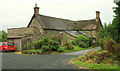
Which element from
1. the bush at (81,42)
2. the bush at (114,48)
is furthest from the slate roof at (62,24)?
the bush at (114,48)

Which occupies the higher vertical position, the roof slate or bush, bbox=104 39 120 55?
the roof slate

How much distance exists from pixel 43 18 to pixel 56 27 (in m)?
4.25

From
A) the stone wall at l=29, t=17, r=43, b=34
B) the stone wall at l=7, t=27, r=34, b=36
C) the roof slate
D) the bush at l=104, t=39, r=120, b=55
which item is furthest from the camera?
the roof slate

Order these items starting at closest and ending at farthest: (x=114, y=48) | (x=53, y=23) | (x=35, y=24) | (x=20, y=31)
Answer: (x=114, y=48) → (x=20, y=31) → (x=35, y=24) → (x=53, y=23)

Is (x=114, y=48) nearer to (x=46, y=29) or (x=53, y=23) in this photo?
(x=46, y=29)

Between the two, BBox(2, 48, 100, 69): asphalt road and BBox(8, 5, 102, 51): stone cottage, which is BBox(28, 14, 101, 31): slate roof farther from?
BBox(2, 48, 100, 69): asphalt road

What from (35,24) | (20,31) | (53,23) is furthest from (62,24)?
(20,31)

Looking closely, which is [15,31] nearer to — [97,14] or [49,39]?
[49,39]

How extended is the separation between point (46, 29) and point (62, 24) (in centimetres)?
910

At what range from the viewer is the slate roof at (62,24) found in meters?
36.3

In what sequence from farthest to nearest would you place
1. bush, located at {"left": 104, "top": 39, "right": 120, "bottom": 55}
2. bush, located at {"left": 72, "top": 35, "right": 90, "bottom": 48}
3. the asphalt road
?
1. bush, located at {"left": 72, "top": 35, "right": 90, "bottom": 48}
2. bush, located at {"left": 104, "top": 39, "right": 120, "bottom": 55}
3. the asphalt road

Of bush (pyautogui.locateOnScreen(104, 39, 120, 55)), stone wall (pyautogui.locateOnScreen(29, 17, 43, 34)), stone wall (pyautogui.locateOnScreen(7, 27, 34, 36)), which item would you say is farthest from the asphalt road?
stone wall (pyautogui.locateOnScreen(29, 17, 43, 34))

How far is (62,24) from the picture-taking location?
42844 millimetres

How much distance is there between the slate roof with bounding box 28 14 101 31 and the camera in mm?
36344
